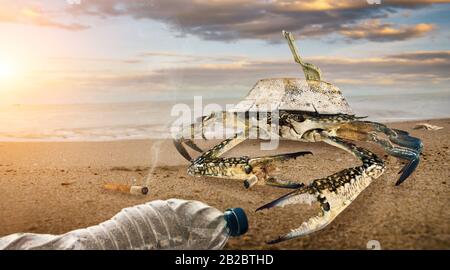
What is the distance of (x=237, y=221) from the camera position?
8.83ft

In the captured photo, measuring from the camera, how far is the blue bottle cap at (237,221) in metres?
2.69

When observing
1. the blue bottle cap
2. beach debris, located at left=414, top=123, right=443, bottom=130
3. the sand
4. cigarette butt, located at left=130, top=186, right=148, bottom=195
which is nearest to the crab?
the sand

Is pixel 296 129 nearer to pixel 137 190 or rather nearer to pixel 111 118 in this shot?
pixel 137 190

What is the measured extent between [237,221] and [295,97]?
195 centimetres

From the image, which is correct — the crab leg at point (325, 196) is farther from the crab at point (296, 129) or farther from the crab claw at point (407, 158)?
the crab claw at point (407, 158)

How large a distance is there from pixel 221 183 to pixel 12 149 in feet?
12.8

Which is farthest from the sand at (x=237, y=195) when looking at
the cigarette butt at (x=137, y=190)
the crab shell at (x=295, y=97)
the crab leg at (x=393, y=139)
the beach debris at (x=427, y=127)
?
the beach debris at (x=427, y=127)

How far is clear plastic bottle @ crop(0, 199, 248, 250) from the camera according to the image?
270cm

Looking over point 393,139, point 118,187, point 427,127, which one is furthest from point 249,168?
point 427,127

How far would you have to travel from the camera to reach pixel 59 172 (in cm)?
478

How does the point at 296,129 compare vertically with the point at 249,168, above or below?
above

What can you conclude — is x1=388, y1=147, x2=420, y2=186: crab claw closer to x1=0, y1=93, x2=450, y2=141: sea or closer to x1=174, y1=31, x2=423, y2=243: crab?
x1=174, y1=31, x2=423, y2=243: crab

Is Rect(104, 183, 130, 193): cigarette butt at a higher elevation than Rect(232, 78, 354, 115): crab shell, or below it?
below

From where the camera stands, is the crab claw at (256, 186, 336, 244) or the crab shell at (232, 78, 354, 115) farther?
the crab shell at (232, 78, 354, 115)
